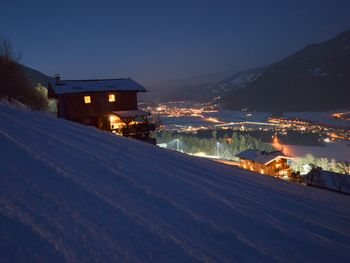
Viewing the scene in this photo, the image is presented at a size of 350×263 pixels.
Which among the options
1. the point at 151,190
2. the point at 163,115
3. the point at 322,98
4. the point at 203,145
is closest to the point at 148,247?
the point at 151,190

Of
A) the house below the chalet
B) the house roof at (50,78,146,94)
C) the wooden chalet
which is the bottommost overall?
the wooden chalet

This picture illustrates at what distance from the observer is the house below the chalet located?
2495cm

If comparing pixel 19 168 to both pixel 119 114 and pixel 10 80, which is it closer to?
pixel 10 80

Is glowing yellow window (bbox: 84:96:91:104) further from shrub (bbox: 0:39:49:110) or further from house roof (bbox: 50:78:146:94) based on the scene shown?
shrub (bbox: 0:39:49:110)

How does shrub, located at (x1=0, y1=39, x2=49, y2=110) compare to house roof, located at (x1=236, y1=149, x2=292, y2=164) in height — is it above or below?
above

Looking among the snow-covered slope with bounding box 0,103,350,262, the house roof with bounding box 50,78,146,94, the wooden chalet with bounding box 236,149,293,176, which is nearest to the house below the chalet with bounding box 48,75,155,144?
the house roof with bounding box 50,78,146,94

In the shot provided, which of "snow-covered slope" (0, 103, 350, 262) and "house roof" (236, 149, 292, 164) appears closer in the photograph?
"snow-covered slope" (0, 103, 350, 262)

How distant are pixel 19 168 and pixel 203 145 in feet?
196

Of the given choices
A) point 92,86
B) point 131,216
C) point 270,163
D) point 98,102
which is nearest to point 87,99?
point 98,102

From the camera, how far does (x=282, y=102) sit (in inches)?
7451

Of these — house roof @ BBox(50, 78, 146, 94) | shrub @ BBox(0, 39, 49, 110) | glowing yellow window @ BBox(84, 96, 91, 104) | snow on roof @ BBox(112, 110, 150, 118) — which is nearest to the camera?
shrub @ BBox(0, 39, 49, 110)

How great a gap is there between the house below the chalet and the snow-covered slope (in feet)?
64.8

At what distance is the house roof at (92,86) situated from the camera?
82.6ft

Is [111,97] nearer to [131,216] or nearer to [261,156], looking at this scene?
[261,156]
